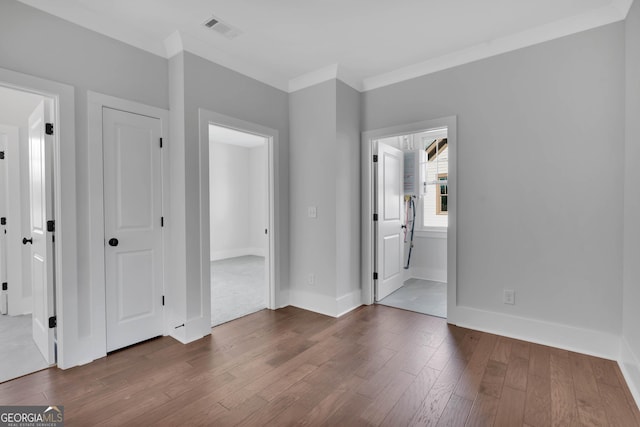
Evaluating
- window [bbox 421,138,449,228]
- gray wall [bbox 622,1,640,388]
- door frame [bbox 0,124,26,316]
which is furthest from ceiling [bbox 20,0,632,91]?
window [bbox 421,138,449,228]

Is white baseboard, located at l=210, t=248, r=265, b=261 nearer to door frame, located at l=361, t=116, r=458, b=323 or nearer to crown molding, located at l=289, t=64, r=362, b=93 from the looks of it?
door frame, located at l=361, t=116, r=458, b=323

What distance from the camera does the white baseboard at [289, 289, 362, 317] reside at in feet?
11.4

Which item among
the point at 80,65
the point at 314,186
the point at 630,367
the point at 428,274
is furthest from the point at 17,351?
the point at 428,274

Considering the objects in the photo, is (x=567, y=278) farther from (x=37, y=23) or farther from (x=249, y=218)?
(x=249, y=218)

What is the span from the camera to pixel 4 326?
122 inches

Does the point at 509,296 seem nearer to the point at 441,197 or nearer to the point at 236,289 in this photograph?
the point at 441,197

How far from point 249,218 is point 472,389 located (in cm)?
658

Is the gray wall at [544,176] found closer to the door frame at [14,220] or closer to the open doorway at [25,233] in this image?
the open doorway at [25,233]

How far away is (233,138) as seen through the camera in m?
6.98

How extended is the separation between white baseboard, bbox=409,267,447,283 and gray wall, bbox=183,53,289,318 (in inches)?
93.2

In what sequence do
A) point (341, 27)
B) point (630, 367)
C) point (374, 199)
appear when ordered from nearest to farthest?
point (630, 367) < point (341, 27) < point (374, 199)

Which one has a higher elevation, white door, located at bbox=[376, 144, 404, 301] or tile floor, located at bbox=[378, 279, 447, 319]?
white door, located at bbox=[376, 144, 404, 301]

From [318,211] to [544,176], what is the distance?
6.98 feet

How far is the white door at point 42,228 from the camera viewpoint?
7.73 feet
